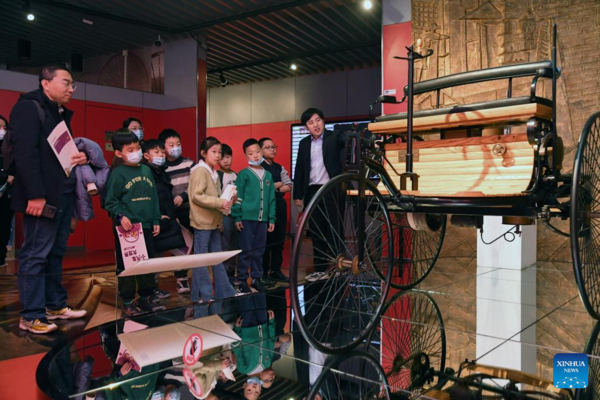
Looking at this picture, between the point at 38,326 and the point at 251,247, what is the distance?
6.07 ft

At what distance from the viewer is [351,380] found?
1.86 metres

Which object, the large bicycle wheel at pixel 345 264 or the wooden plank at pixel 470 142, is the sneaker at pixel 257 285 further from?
the wooden plank at pixel 470 142

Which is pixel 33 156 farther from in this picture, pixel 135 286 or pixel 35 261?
pixel 135 286

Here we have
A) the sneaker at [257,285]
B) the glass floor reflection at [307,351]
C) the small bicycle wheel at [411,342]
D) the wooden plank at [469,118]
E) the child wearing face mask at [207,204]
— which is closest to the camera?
the glass floor reflection at [307,351]

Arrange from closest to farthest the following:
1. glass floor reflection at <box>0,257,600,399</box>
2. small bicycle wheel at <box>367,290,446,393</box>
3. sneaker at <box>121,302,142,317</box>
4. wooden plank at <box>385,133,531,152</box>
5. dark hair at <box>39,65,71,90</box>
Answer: glass floor reflection at <box>0,257,600,399</box>
small bicycle wheel at <box>367,290,446,393</box>
wooden plank at <box>385,133,531,152</box>
sneaker at <box>121,302,142,317</box>
dark hair at <box>39,65,71,90</box>

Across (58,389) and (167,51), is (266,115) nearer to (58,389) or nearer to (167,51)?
(167,51)

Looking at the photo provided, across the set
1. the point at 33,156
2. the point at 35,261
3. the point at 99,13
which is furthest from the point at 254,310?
the point at 99,13

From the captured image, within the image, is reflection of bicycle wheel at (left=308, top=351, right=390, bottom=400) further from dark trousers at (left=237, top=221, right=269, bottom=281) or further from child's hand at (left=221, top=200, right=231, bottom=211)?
dark trousers at (left=237, top=221, right=269, bottom=281)

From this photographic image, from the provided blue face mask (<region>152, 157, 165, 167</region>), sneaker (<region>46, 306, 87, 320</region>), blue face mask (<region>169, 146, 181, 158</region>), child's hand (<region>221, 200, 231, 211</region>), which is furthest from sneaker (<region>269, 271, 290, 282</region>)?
sneaker (<region>46, 306, 87, 320</region>)

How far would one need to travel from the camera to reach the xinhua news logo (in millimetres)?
1780

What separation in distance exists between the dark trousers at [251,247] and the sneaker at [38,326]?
1581mm

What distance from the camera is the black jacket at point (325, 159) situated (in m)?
4.36

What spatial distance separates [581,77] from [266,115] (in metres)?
7.50

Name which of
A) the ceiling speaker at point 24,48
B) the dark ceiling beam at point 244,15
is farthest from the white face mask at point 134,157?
the ceiling speaker at point 24,48
